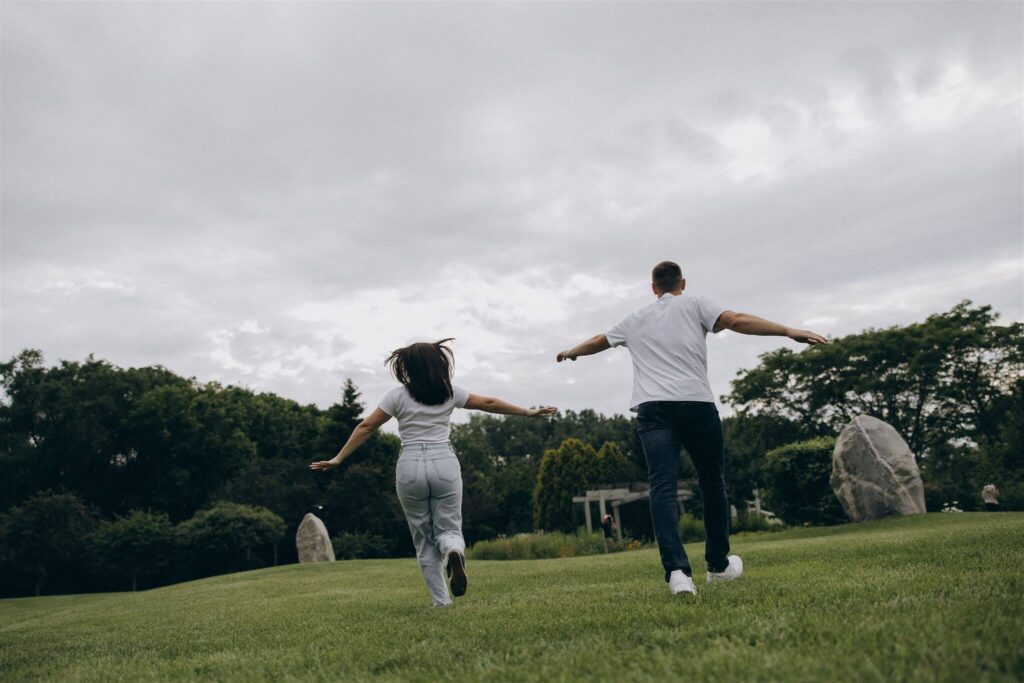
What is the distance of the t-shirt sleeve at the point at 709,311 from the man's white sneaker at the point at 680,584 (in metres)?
1.65

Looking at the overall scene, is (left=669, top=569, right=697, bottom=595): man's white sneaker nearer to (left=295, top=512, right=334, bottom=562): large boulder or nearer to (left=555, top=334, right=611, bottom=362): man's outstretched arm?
(left=555, top=334, right=611, bottom=362): man's outstretched arm

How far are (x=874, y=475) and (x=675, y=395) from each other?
1611cm

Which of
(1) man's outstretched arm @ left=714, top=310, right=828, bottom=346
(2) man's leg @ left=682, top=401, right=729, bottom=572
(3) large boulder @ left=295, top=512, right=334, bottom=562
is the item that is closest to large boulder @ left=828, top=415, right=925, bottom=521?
(2) man's leg @ left=682, top=401, right=729, bottom=572

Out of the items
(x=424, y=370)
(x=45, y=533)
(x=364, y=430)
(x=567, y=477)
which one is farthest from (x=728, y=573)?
(x=45, y=533)

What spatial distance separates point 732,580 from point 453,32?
10.4 meters

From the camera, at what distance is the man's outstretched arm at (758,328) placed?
448 centimetres

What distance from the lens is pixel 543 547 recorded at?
22484 millimetres

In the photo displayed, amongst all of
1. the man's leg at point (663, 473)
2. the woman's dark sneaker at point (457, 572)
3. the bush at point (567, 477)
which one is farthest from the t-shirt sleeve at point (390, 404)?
the bush at point (567, 477)

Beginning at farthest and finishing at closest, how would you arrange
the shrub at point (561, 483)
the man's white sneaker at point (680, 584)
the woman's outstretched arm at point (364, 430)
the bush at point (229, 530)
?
the shrub at point (561, 483) → the bush at point (229, 530) → the woman's outstretched arm at point (364, 430) → the man's white sneaker at point (680, 584)

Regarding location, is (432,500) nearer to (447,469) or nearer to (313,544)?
(447,469)

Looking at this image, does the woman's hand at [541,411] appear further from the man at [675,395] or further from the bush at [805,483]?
the bush at [805,483]

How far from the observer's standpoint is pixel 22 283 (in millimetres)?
34938

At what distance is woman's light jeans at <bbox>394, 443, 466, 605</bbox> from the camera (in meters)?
5.23

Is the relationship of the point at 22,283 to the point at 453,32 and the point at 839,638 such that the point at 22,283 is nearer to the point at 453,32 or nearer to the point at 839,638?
the point at 453,32
